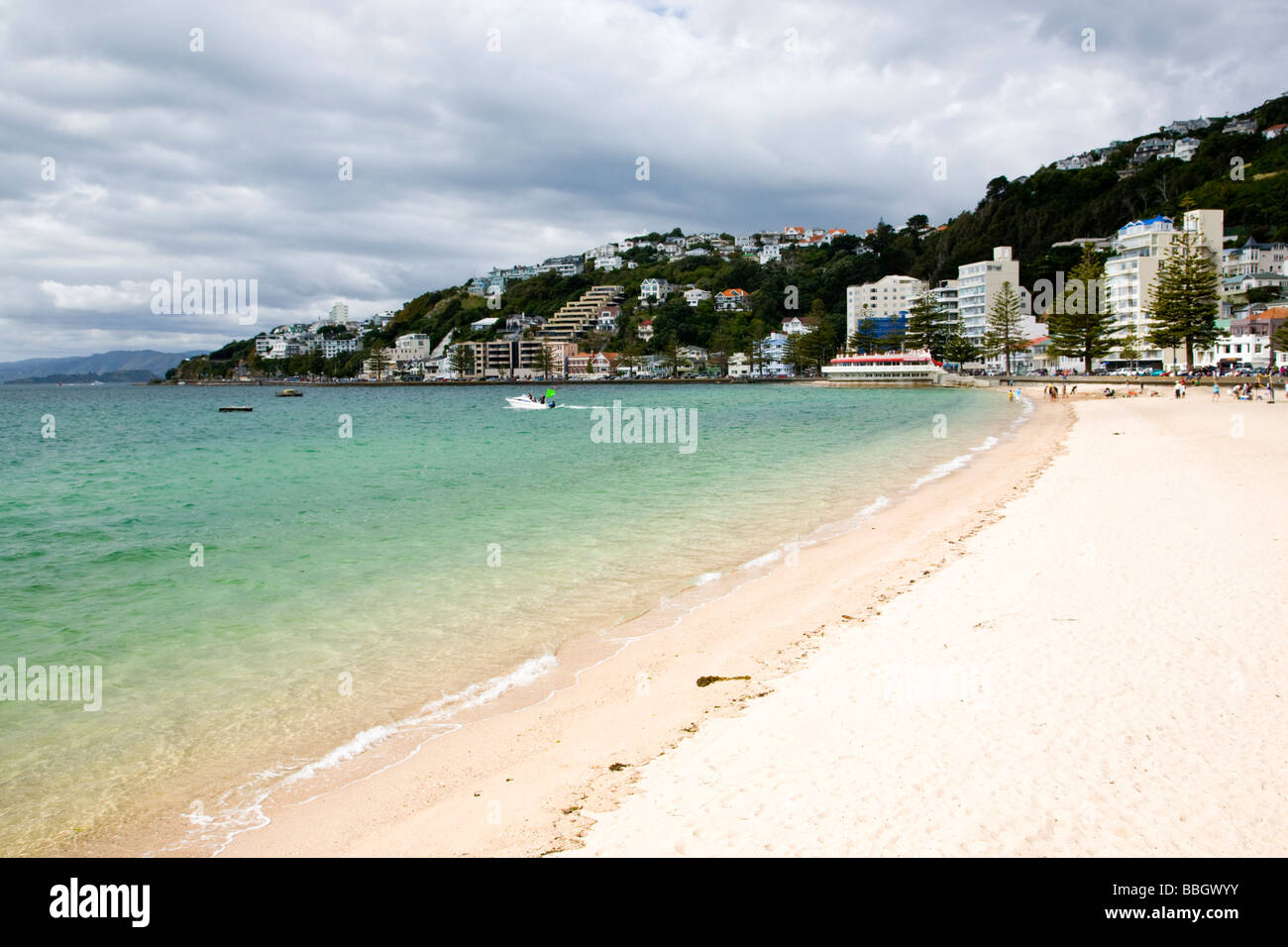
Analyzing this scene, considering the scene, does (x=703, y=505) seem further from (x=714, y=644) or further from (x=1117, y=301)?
(x=1117, y=301)

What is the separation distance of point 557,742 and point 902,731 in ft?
8.10

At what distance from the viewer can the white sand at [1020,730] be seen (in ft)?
12.1

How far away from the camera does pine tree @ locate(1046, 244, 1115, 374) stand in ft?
223

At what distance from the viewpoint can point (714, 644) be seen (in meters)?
7.75

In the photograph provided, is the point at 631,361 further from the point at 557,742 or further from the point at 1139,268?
the point at 557,742

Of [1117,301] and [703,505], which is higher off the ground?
[1117,301]

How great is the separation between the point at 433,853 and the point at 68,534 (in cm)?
1430

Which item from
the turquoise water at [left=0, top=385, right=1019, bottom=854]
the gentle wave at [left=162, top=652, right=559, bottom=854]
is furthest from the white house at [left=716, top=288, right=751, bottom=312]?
the gentle wave at [left=162, top=652, right=559, bottom=854]

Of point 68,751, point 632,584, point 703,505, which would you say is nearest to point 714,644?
point 632,584

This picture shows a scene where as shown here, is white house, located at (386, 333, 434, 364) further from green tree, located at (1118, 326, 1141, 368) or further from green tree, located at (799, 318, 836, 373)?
green tree, located at (1118, 326, 1141, 368)

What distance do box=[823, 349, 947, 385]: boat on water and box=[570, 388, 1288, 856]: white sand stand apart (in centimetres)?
8476

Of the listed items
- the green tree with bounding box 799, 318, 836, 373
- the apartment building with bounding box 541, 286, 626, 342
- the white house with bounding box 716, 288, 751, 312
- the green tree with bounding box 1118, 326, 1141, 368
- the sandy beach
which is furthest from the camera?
the apartment building with bounding box 541, 286, 626, 342

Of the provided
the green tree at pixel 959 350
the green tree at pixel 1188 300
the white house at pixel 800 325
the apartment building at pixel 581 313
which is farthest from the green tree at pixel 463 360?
the green tree at pixel 1188 300
